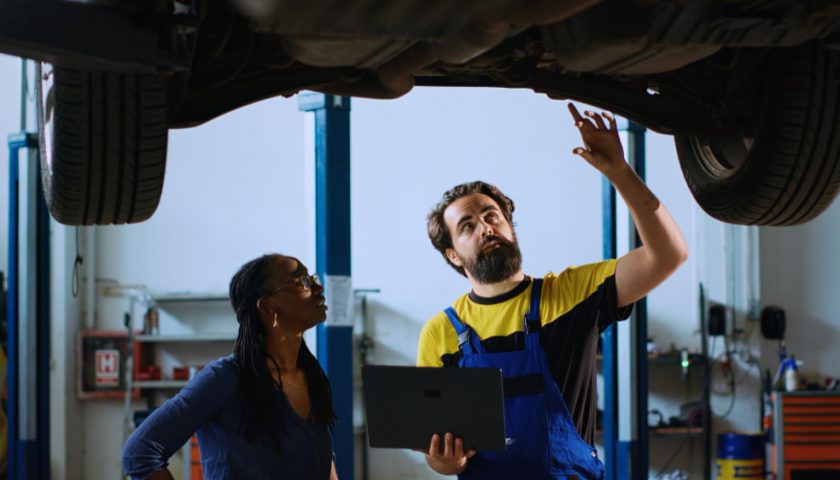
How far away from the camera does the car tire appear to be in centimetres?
229

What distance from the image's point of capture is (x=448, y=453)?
2375 mm

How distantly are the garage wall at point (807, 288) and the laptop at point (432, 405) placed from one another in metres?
5.67

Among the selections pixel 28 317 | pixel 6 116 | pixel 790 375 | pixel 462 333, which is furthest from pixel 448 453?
pixel 6 116

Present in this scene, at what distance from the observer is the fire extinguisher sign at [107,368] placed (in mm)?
7363

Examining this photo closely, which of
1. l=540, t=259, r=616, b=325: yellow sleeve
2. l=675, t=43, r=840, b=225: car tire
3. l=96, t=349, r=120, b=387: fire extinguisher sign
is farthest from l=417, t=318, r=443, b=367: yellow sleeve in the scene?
l=96, t=349, r=120, b=387: fire extinguisher sign

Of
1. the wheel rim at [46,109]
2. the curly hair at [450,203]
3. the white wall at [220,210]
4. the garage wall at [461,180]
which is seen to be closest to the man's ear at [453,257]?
the curly hair at [450,203]

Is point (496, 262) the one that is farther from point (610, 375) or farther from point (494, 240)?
point (610, 375)

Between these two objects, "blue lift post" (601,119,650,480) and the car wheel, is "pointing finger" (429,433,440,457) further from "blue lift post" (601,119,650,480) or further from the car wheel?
"blue lift post" (601,119,650,480)

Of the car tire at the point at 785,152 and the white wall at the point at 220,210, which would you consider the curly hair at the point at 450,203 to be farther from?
the white wall at the point at 220,210

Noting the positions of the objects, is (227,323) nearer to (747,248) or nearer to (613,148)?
(747,248)

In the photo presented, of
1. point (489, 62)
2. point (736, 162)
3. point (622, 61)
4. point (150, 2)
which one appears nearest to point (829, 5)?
point (622, 61)

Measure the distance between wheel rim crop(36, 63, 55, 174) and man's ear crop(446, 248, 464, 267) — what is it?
3.44 ft

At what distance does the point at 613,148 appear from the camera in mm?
2396

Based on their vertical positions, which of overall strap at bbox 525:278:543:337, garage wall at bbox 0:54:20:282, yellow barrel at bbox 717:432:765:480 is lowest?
yellow barrel at bbox 717:432:765:480
